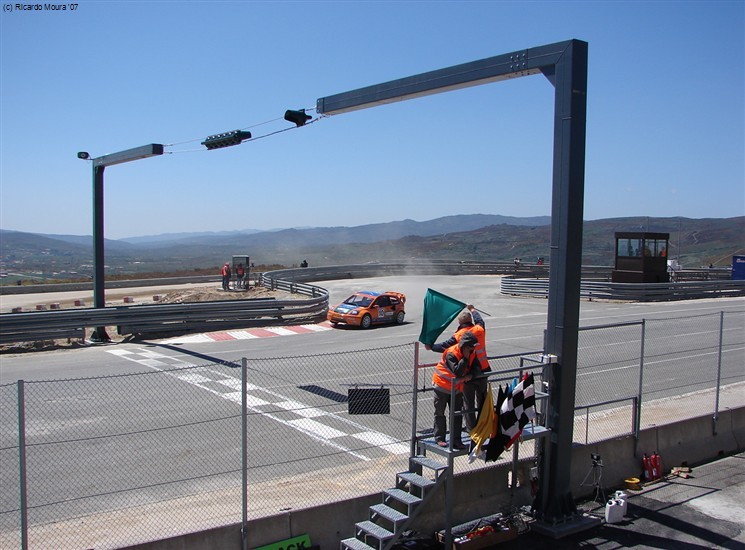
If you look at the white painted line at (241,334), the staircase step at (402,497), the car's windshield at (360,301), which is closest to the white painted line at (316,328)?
the car's windshield at (360,301)

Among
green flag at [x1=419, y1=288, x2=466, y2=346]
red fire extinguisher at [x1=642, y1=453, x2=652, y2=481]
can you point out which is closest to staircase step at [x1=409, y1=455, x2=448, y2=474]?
green flag at [x1=419, y1=288, x2=466, y2=346]

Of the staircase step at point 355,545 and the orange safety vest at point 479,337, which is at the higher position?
the orange safety vest at point 479,337

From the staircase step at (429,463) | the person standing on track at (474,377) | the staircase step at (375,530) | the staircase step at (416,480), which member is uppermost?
the person standing on track at (474,377)

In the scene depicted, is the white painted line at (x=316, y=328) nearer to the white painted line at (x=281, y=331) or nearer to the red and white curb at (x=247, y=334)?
the red and white curb at (x=247, y=334)

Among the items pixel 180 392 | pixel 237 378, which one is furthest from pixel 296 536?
pixel 237 378

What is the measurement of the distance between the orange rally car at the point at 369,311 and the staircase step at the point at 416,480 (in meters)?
17.7

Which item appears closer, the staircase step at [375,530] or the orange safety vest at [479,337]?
the staircase step at [375,530]

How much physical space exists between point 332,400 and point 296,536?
606 centimetres

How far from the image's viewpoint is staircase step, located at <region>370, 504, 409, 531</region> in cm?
670

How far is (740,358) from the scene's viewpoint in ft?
58.1

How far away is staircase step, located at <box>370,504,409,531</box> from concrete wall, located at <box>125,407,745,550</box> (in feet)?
0.74

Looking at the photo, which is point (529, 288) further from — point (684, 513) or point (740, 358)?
point (684, 513)

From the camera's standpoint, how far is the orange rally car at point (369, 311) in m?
25.1

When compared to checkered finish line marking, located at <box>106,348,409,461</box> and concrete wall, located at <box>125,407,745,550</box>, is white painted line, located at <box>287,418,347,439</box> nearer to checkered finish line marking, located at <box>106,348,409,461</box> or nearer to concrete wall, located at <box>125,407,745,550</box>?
checkered finish line marking, located at <box>106,348,409,461</box>
